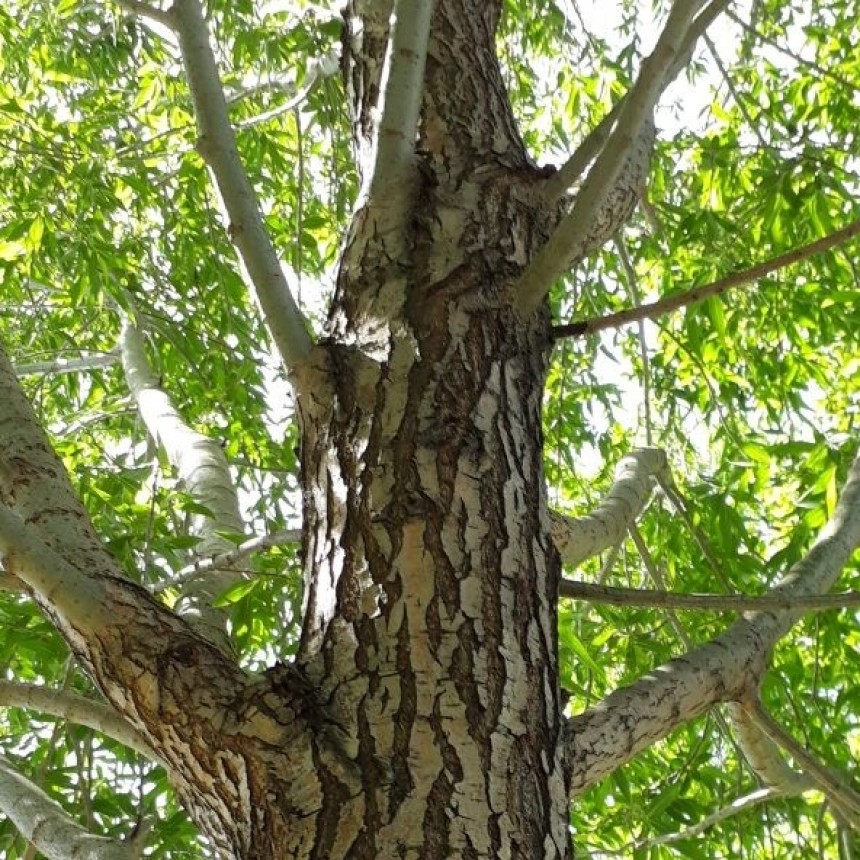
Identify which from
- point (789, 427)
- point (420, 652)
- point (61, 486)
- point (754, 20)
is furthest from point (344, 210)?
point (420, 652)

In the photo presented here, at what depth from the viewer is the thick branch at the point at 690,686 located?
1.42 meters

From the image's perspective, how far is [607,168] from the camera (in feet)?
4.59

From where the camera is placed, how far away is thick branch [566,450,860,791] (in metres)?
1.42

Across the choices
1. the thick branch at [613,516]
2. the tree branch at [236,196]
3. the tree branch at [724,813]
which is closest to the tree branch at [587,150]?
the tree branch at [236,196]

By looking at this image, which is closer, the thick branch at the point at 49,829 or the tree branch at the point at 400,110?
the thick branch at the point at 49,829

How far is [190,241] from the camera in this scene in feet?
13.5

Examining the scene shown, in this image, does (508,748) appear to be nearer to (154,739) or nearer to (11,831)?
(154,739)

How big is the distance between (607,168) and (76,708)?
1.03 metres

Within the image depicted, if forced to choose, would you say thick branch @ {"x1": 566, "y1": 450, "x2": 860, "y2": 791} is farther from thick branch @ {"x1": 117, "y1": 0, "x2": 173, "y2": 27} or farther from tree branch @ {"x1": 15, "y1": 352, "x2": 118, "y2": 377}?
tree branch @ {"x1": 15, "y1": 352, "x2": 118, "y2": 377}

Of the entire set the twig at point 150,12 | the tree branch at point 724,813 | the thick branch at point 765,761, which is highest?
the twig at point 150,12

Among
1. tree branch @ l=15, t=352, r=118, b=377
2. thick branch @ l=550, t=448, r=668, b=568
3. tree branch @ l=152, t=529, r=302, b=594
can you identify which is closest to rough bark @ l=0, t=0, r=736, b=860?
tree branch @ l=152, t=529, r=302, b=594

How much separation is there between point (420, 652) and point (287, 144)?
11.6 feet

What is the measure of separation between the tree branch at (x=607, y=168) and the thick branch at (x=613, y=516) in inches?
23.6

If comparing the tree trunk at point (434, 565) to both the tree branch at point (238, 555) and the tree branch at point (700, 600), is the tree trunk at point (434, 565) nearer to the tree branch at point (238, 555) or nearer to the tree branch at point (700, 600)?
the tree branch at point (700, 600)
